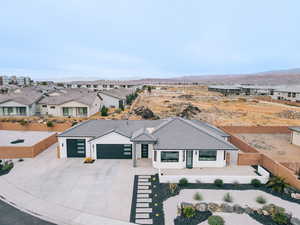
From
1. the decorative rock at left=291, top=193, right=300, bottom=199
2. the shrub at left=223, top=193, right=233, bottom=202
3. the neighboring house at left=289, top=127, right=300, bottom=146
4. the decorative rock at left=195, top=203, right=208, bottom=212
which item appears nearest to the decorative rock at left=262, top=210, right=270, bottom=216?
the shrub at left=223, top=193, right=233, bottom=202

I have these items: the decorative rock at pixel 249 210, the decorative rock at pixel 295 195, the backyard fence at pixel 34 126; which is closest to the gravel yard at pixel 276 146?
the decorative rock at pixel 295 195

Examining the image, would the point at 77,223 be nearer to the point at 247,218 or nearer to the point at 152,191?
the point at 152,191

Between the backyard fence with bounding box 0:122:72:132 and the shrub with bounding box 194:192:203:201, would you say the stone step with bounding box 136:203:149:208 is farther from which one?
the backyard fence with bounding box 0:122:72:132

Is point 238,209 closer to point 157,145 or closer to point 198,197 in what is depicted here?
point 198,197

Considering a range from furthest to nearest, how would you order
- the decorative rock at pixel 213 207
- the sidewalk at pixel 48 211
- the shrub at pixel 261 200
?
the shrub at pixel 261 200 < the decorative rock at pixel 213 207 < the sidewalk at pixel 48 211

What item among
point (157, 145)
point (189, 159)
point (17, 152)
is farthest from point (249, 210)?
point (17, 152)

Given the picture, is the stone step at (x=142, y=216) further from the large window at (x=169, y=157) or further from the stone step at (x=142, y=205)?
the large window at (x=169, y=157)
